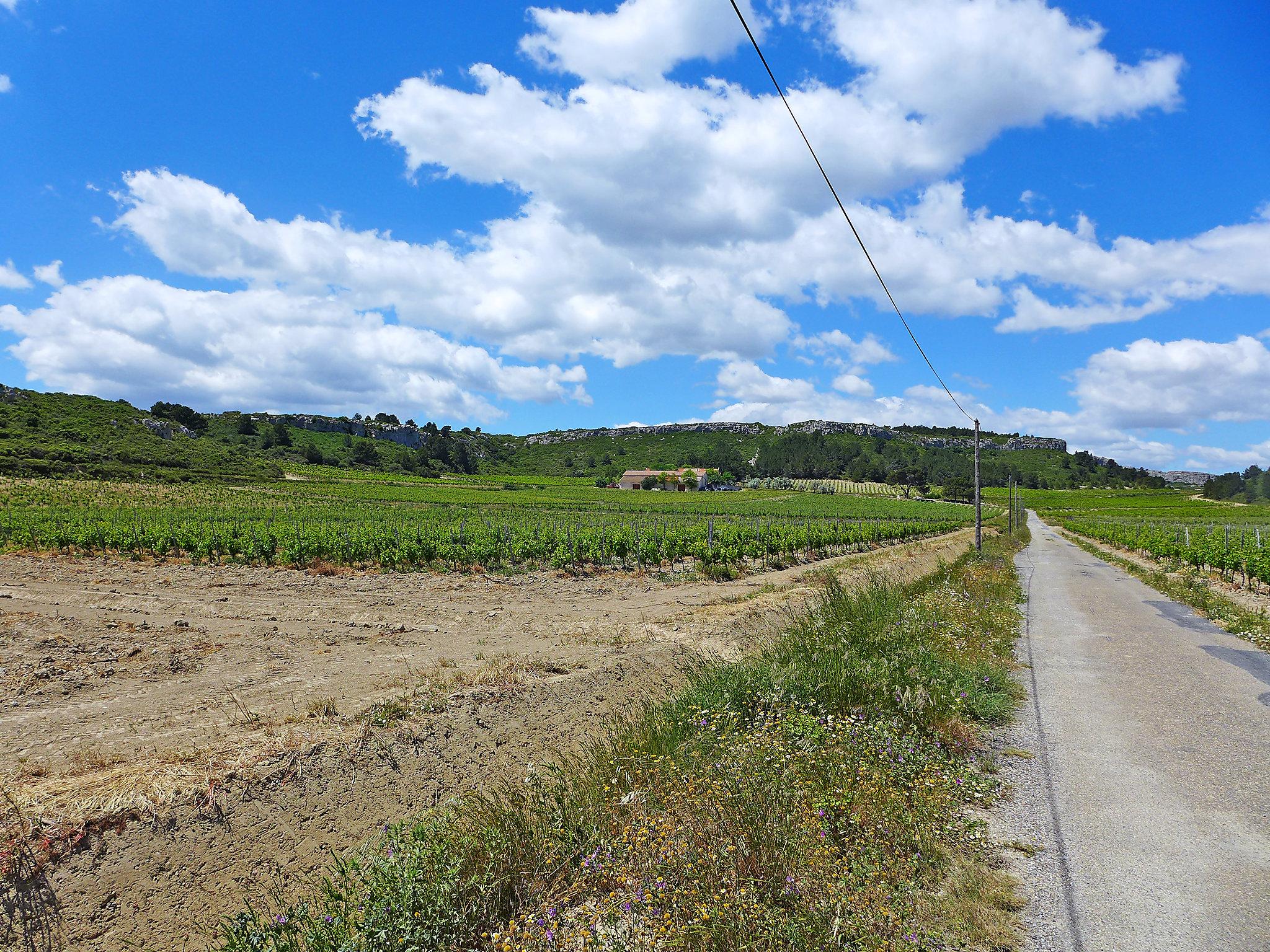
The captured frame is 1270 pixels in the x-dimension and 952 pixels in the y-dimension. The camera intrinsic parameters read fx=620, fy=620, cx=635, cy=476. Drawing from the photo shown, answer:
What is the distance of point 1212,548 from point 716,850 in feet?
99.7

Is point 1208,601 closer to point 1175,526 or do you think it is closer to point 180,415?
point 1175,526

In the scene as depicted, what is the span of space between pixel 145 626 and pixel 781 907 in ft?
48.4

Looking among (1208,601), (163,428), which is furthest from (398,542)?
(163,428)

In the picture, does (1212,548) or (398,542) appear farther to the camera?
(1212,548)

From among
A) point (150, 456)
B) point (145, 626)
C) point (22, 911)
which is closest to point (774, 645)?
point (22, 911)

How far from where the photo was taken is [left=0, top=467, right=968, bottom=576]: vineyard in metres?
23.7

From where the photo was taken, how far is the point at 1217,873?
12.7 ft

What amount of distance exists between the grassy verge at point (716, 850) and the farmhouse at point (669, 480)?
426 ft

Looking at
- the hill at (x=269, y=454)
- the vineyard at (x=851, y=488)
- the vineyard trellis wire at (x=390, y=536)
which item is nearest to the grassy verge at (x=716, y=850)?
the vineyard trellis wire at (x=390, y=536)

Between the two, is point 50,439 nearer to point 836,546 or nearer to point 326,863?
point 836,546

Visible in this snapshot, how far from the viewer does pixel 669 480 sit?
456 feet

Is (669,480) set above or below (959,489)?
below

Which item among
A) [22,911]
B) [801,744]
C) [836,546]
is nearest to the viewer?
[22,911]

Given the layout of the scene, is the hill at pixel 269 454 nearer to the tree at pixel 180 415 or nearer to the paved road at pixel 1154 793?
the tree at pixel 180 415
